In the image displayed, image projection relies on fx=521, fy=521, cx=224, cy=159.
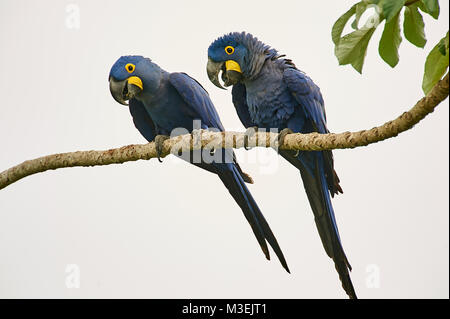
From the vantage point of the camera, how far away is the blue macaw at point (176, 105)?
3.36m

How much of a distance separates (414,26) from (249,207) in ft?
5.59

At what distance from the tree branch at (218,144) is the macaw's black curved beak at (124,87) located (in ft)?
1.72

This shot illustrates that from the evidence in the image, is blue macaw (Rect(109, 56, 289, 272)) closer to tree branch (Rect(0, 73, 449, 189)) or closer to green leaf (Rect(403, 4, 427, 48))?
tree branch (Rect(0, 73, 449, 189))

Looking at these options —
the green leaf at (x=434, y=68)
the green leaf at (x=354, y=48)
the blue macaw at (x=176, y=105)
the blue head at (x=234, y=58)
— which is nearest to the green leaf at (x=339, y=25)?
the green leaf at (x=354, y=48)

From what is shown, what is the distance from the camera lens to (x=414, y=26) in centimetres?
191

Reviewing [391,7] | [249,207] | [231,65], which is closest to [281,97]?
[231,65]

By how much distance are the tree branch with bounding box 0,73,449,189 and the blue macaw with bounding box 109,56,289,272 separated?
1.06 feet

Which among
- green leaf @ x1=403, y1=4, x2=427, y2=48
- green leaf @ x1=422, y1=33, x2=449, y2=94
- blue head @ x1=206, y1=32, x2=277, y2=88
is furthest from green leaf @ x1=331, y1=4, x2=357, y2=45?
blue head @ x1=206, y1=32, x2=277, y2=88

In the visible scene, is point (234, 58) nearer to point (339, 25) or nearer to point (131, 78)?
point (131, 78)

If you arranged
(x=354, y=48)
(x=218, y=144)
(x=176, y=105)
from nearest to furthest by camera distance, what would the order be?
(x=354, y=48) → (x=218, y=144) → (x=176, y=105)

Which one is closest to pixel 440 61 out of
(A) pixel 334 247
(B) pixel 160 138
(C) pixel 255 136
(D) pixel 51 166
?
(C) pixel 255 136

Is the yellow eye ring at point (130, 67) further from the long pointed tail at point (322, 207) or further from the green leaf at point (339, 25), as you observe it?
the green leaf at point (339, 25)

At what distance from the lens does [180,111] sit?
3617 mm

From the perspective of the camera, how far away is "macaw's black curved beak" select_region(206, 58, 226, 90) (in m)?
3.28
